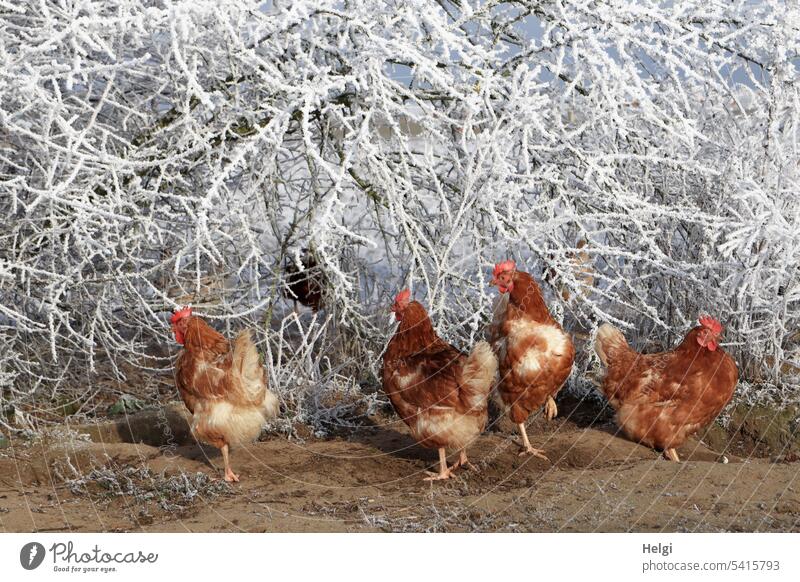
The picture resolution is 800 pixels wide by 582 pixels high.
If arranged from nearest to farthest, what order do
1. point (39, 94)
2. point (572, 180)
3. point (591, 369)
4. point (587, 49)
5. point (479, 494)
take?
point (39, 94) → point (479, 494) → point (587, 49) → point (572, 180) → point (591, 369)

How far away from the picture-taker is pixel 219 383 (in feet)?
14.9

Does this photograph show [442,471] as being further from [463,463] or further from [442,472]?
[463,463]

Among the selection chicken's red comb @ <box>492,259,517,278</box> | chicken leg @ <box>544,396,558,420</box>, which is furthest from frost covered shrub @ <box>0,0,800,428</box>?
chicken leg @ <box>544,396,558,420</box>

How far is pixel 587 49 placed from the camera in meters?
4.56

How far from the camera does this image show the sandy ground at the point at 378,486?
3.88m

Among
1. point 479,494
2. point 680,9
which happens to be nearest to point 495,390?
point 479,494

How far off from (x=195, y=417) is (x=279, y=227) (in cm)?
163

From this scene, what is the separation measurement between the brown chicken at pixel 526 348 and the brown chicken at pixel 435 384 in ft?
0.81

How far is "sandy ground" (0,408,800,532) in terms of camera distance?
388 cm

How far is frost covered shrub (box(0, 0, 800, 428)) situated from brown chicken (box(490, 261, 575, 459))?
162mm

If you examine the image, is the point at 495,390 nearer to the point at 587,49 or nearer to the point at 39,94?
the point at 587,49

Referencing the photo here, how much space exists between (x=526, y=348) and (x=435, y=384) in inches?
20.8

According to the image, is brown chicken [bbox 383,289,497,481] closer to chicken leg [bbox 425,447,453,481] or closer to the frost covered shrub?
chicken leg [bbox 425,447,453,481]

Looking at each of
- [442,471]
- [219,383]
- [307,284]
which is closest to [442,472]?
[442,471]
